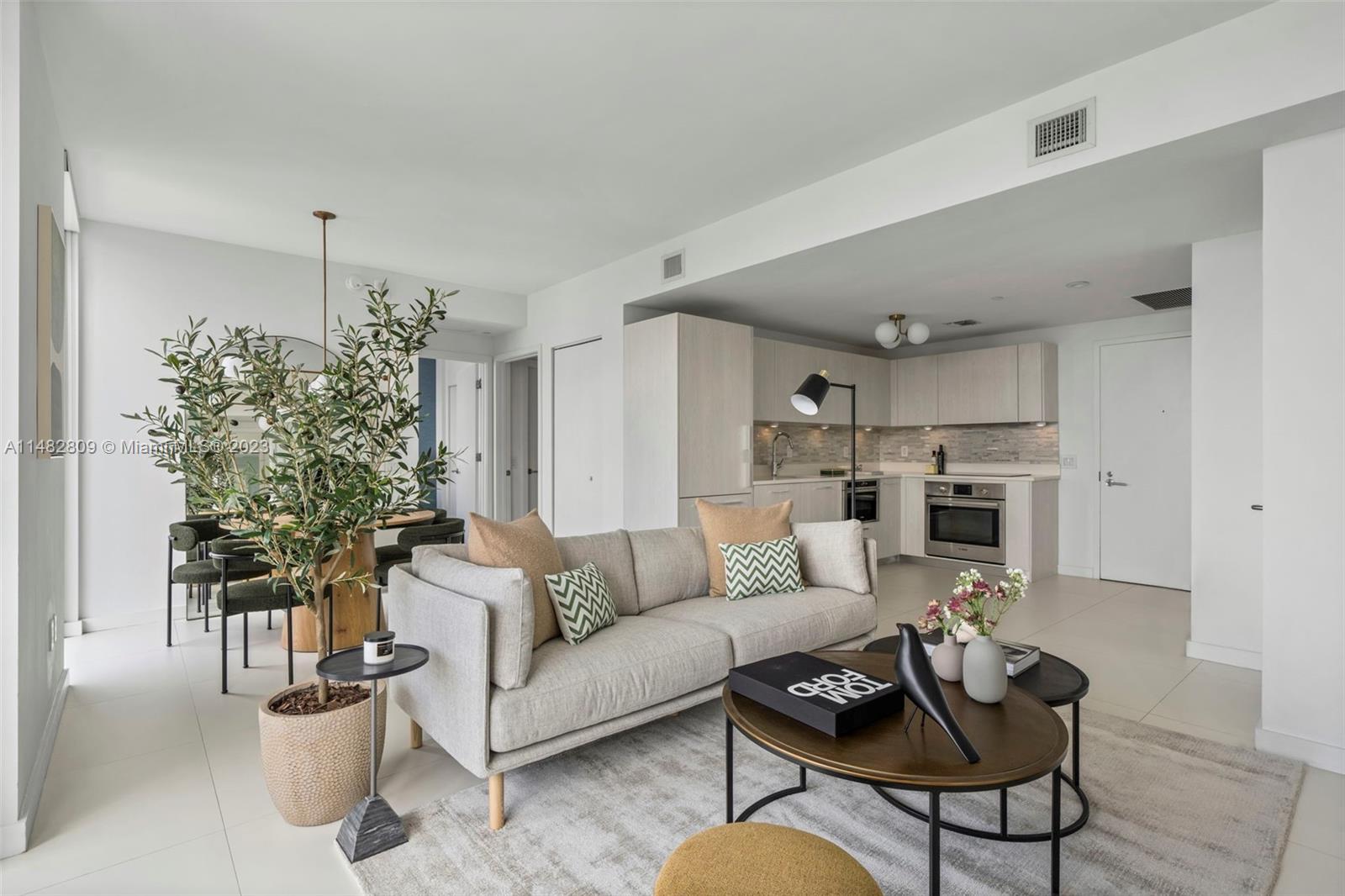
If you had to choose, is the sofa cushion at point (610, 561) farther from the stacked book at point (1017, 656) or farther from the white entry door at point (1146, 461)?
the white entry door at point (1146, 461)

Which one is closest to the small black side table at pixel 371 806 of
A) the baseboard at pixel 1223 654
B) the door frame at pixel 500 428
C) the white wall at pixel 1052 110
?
the white wall at pixel 1052 110

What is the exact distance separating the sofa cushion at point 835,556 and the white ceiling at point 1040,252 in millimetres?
1574

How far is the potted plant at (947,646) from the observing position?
2.05 meters

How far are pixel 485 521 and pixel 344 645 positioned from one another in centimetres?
188

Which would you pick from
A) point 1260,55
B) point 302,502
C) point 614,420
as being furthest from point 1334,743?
point 614,420

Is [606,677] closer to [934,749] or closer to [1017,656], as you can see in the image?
[934,749]

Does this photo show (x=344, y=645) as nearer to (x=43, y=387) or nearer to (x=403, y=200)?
(x=43, y=387)

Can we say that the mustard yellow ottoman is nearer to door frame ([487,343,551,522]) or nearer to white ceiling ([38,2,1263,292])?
white ceiling ([38,2,1263,292])

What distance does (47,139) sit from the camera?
2576 mm

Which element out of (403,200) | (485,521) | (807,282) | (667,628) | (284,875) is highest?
(403,200)

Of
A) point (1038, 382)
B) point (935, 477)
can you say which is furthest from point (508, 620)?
A: point (1038, 382)

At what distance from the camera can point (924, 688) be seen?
1597 millimetres

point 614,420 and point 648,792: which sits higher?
point 614,420

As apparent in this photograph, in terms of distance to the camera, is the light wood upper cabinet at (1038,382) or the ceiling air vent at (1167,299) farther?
the light wood upper cabinet at (1038,382)
